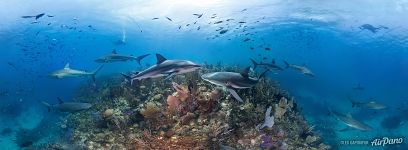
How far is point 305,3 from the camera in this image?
26234mm

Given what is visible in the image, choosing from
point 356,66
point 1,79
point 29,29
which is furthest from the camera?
point 356,66

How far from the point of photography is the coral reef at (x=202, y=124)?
7363 millimetres

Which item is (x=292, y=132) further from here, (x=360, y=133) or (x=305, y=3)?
(x=305, y=3)

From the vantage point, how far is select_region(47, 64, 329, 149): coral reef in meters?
7.36

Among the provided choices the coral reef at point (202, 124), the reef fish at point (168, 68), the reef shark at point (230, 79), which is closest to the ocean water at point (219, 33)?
the coral reef at point (202, 124)

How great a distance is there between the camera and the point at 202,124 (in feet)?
25.1

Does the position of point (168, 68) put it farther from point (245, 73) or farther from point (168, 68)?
point (245, 73)

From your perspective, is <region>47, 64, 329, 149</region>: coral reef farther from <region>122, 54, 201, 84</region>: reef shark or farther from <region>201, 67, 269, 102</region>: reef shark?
<region>122, 54, 201, 84</region>: reef shark

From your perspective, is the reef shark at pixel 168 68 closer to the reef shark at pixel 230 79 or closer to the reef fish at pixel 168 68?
the reef fish at pixel 168 68

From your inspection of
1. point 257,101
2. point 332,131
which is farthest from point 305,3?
point 257,101

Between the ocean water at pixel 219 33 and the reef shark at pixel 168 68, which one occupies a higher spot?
the reef shark at pixel 168 68

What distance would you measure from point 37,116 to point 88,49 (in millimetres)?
33259

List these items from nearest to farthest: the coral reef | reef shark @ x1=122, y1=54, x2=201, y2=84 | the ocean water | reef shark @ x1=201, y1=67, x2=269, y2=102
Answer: reef shark @ x1=201, y1=67, x2=269, y2=102 < reef shark @ x1=122, y1=54, x2=201, y2=84 < the coral reef < the ocean water

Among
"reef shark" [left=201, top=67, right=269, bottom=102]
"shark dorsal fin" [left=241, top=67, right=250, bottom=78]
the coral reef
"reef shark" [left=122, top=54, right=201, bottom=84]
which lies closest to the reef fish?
"reef shark" [left=122, top=54, right=201, bottom=84]
